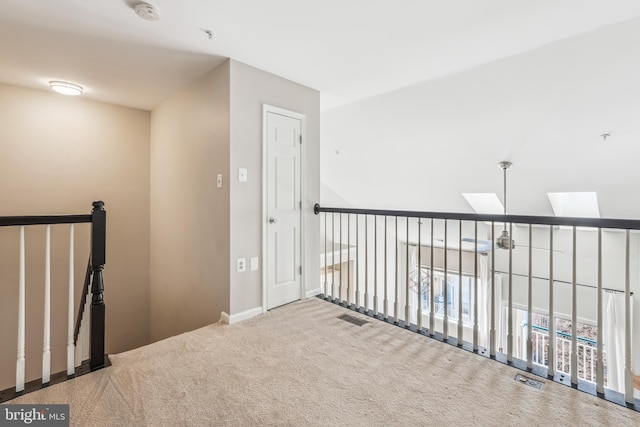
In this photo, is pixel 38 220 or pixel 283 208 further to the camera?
pixel 283 208

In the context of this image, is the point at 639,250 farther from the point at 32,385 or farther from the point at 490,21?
the point at 32,385

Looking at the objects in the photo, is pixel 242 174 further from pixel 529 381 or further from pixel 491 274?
pixel 529 381

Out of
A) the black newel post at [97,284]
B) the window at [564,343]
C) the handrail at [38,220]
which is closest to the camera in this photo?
the handrail at [38,220]

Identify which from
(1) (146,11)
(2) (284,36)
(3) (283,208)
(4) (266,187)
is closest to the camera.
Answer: (1) (146,11)

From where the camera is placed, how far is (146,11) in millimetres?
1932

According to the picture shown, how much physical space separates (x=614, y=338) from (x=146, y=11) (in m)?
7.26

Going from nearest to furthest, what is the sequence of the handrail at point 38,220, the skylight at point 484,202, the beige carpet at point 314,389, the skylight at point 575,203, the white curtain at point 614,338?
the beige carpet at point 314,389 < the handrail at point 38,220 < the skylight at point 575,203 < the white curtain at point 614,338 < the skylight at point 484,202

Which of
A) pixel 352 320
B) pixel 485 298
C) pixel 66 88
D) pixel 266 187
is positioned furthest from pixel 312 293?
pixel 485 298

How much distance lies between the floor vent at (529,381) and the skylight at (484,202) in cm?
362

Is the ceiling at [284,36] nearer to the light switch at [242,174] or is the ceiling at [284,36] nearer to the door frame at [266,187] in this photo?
the door frame at [266,187]

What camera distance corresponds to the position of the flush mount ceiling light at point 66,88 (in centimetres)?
306

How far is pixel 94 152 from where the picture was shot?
3590 millimetres

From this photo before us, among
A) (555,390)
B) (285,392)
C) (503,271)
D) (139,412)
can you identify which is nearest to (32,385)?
(139,412)

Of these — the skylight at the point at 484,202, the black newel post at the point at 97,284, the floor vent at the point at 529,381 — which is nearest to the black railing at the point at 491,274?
the floor vent at the point at 529,381
